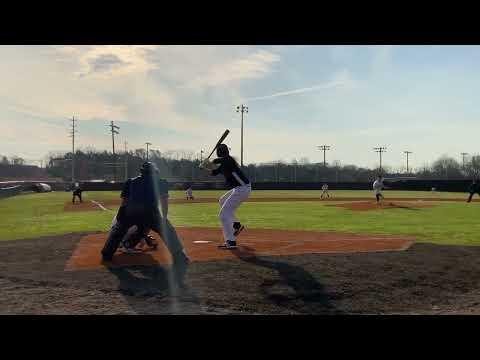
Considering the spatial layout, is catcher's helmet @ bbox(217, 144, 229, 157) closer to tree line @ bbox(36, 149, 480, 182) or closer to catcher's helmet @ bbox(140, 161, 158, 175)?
catcher's helmet @ bbox(140, 161, 158, 175)

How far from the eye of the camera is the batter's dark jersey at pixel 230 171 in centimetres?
897

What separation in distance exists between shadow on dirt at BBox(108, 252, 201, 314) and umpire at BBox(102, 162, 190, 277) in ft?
2.18

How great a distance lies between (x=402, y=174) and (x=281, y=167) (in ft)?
117

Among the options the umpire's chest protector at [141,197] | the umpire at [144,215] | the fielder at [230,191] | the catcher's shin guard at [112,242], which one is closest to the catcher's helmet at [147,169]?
the umpire at [144,215]

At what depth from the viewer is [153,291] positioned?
19.2ft

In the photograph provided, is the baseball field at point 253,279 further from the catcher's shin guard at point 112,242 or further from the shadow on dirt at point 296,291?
the catcher's shin guard at point 112,242

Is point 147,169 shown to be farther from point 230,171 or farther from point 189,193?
point 189,193

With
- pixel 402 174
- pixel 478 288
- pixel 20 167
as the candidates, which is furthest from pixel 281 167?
pixel 478 288

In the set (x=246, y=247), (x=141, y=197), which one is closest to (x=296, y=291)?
(x=141, y=197)

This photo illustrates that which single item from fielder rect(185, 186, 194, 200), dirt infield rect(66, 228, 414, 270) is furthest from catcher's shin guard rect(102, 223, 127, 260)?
fielder rect(185, 186, 194, 200)

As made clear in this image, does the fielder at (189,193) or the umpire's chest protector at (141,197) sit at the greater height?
the umpire's chest protector at (141,197)

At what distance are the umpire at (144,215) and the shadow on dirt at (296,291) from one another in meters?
1.46
